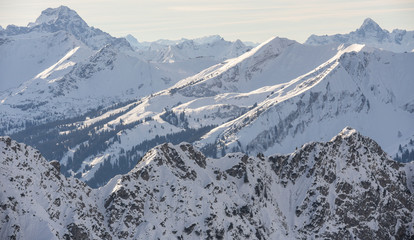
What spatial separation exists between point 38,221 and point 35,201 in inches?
363

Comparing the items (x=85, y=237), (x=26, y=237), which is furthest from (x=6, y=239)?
(x=85, y=237)

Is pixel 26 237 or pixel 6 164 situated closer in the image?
pixel 26 237

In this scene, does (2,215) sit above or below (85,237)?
above

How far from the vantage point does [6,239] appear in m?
186

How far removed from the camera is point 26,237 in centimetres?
18638

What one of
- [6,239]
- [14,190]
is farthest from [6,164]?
[6,239]

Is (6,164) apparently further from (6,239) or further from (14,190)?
(6,239)

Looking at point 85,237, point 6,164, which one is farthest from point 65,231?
point 6,164

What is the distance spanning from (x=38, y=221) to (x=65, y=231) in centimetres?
915

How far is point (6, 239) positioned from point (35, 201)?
1500 centimetres

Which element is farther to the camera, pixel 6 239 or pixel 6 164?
pixel 6 164

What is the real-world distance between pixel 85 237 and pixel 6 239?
2309cm

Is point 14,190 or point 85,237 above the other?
point 14,190

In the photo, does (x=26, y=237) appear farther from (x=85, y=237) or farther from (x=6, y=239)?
(x=85, y=237)
